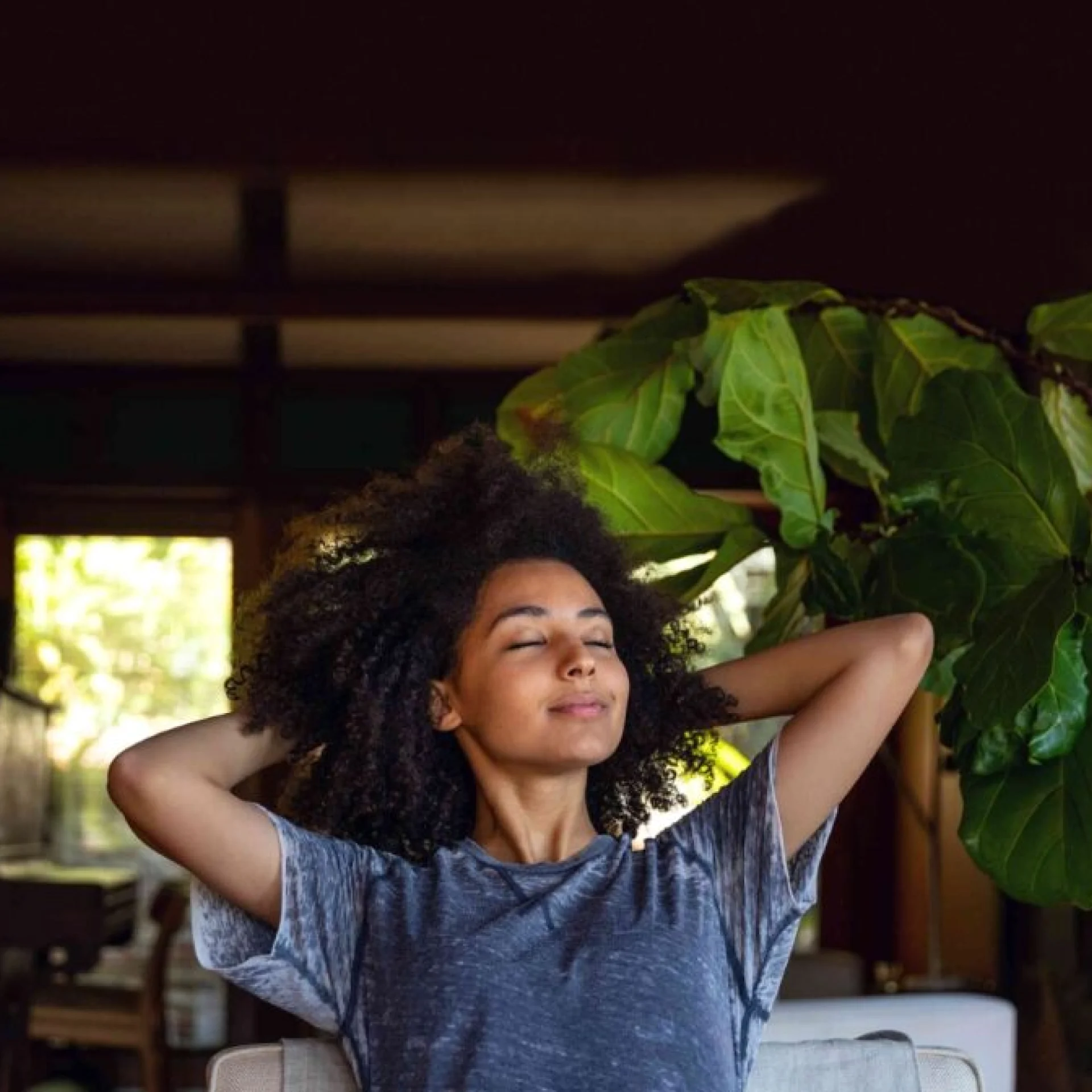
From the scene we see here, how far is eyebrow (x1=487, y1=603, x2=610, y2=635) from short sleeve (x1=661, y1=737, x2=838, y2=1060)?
7.7 inches

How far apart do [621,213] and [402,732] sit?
12.0ft

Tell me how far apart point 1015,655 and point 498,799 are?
20.7 inches

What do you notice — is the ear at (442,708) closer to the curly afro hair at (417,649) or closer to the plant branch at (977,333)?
the curly afro hair at (417,649)

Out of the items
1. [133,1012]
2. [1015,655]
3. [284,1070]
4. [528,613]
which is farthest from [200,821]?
[133,1012]

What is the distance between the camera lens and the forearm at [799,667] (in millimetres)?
1754

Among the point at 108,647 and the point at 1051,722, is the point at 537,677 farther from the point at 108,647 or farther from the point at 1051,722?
the point at 108,647

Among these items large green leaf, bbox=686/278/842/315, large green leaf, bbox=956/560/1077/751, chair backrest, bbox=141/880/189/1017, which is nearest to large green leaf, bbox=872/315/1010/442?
large green leaf, bbox=686/278/842/315

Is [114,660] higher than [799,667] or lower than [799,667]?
higher

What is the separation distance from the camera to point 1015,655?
6.17ft

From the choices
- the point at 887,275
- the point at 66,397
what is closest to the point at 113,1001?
the point at 66,397

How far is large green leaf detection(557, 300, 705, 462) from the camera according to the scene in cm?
246

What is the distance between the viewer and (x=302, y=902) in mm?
1662

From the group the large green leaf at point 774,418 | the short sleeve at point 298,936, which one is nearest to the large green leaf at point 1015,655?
the large green leaf at point 774,418

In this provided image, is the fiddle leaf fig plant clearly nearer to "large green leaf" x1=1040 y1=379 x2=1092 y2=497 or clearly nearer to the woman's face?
"large green leaf" x1=1040 y1=379 x2=1092 y2=497
